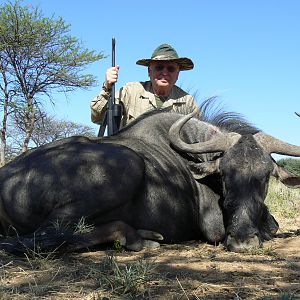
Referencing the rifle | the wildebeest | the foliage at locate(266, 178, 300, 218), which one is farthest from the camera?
the foliage at locate(266, 178, 300, 218)

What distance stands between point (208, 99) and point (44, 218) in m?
2.37

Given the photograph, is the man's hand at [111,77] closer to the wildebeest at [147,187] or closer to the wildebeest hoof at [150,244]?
the wildebeest at [147,187]

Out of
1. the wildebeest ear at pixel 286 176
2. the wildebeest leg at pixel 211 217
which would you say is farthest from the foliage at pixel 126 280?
the wildebeest ear at pixel 286 176

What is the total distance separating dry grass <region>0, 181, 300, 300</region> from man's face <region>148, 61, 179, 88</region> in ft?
9.21

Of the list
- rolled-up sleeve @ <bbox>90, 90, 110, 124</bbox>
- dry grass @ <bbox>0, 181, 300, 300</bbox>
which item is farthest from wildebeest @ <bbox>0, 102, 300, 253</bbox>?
rolled-up sleeve @ <bbox>90, 90, 110, 124</bbox>

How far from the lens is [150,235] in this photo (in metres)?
4.09

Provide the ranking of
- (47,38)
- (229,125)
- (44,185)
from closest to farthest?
(44,185) < (229,125) < (47,38)

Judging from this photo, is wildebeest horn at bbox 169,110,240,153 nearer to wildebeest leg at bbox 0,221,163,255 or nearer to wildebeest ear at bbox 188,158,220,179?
wildebeest ear at bbox 188,158,220,179

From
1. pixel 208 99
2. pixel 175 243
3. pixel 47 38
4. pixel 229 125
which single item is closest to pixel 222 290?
pixel 175 243

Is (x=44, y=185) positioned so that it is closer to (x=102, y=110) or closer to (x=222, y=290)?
(x=222, y=290)

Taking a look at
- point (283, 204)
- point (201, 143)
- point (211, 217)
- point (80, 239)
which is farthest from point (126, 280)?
point (283, 204)

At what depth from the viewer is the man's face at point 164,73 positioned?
633cm

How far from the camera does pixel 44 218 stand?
12.6 feet

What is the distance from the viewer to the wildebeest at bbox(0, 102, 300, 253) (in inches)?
150
